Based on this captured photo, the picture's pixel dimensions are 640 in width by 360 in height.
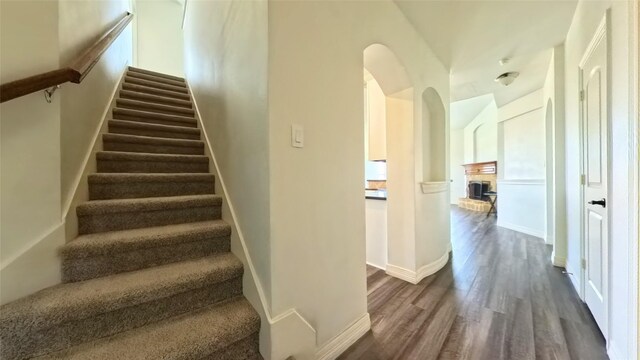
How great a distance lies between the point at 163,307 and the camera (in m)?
1.21

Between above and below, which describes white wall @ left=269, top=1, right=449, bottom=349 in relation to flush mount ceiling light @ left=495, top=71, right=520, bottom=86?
below

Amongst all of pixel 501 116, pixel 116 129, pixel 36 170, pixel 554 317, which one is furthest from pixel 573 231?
pixel 116 129

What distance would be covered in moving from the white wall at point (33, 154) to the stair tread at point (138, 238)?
0.08 metres

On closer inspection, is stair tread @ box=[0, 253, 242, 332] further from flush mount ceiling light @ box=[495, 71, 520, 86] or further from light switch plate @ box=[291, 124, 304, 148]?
flush mount ceiling light @ box=[495, 71, 520, 86]

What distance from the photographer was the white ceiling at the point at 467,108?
19.7 feet

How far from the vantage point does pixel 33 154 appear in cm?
112

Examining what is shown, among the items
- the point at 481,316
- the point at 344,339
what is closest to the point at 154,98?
the point at 344,339

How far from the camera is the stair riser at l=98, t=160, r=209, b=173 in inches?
74.4

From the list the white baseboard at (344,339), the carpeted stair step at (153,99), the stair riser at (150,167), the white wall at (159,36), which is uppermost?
the white wall at (159,36)

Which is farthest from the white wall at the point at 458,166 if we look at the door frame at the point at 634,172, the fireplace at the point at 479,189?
the door frame at the point at 634,172

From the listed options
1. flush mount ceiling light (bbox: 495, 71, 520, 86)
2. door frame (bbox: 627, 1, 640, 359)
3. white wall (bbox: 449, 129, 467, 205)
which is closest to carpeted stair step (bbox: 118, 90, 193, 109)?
door frame (bbox: 627, 1, 640, 359)

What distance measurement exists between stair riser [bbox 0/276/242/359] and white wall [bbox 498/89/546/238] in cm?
A: 512

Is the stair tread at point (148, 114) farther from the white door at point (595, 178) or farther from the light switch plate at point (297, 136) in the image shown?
the white door at point (595, 178)

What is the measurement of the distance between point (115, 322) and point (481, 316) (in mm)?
2339
